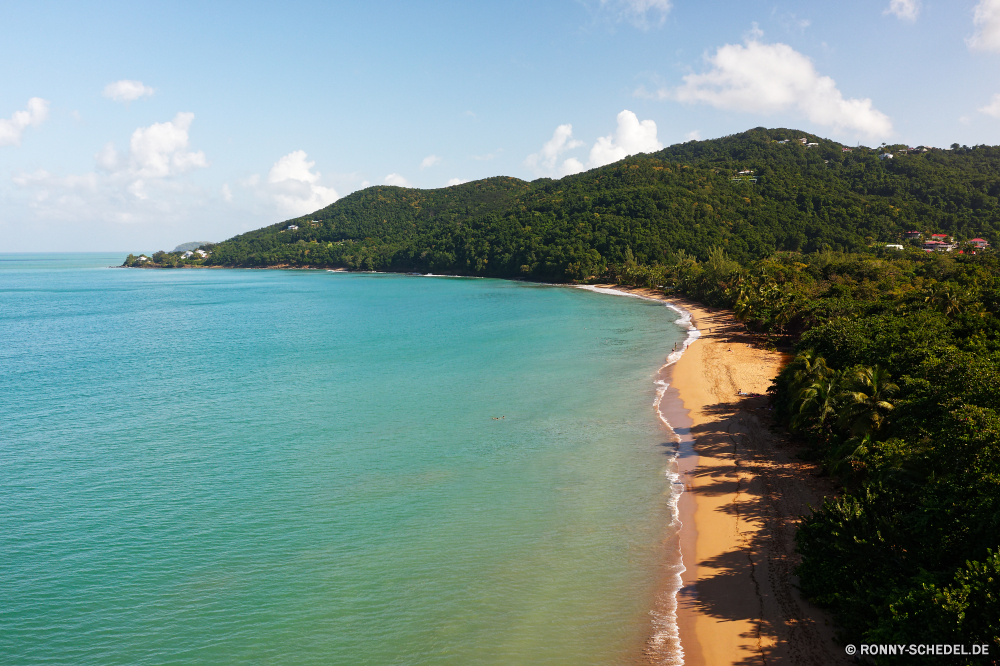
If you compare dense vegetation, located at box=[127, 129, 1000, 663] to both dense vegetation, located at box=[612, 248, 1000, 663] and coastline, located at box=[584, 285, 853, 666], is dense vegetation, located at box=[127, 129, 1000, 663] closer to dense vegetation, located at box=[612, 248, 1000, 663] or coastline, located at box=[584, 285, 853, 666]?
dense vegetation, located at box=[612, 248, 1000, 663]

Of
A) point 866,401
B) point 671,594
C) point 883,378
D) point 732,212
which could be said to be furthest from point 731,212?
point 671,594

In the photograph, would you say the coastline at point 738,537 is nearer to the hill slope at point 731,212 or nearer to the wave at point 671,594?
the wave at point 671,594

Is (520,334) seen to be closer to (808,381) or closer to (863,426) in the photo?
(808,381)

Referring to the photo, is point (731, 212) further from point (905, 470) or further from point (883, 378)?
point (905, 470)

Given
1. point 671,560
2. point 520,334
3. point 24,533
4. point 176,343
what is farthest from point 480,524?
point 176,343

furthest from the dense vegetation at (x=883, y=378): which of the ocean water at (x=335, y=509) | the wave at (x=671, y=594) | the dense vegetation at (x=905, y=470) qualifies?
the ocean water at (x=335, y=509)

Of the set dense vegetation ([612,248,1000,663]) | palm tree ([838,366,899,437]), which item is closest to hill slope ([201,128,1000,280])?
dense vegetation ([612,248,1000,663])
